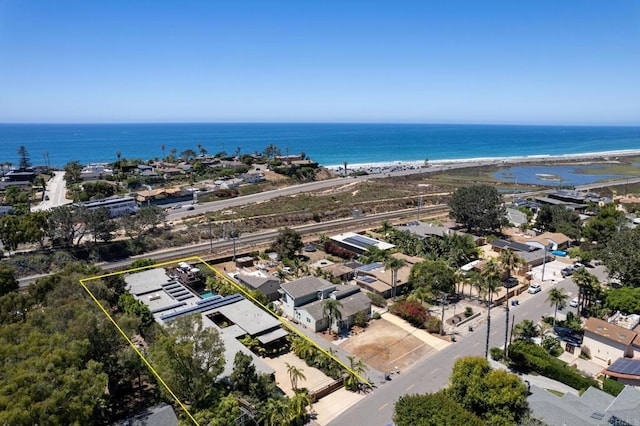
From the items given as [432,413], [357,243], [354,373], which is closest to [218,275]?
[357,243]

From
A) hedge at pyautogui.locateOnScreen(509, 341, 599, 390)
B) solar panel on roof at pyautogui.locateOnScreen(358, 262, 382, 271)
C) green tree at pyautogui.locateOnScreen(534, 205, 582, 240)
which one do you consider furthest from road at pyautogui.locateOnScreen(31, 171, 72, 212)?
green tree at pyautogui.locateOnScreen(534, 205, 582, 240)

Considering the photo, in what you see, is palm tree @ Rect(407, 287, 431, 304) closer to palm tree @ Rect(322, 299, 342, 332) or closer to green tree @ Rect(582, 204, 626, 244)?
palm tree @ Rect(322, 299, 342, 332)

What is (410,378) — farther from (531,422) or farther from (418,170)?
(418,170)

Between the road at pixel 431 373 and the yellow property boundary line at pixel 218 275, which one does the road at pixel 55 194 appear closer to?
the yellow property boundary line at pixel 218 275

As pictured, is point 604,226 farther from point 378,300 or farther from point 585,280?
point 378,300

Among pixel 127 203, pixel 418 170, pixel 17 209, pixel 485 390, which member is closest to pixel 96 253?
pixel 127 203
